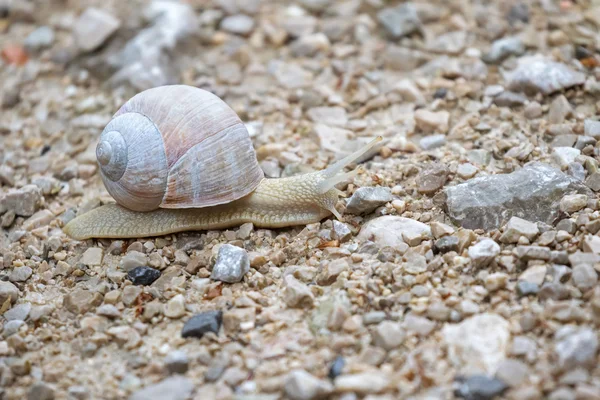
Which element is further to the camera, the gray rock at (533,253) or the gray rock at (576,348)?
the gray rock at (533,253)

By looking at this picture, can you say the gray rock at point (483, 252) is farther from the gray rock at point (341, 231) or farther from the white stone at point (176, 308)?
the white stone at point (176, 308)

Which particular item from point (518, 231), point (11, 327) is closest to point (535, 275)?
point (518, 231)

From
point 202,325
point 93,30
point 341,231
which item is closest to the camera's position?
point 202,325

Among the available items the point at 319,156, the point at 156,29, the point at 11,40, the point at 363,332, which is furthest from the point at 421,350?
the point at 11,40

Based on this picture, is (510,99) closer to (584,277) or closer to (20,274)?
(584,277)

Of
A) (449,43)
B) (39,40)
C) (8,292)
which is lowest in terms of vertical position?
(8,292)

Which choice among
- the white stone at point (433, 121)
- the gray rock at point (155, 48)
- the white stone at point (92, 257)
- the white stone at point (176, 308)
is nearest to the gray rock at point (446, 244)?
the white stone at point (433, 121)

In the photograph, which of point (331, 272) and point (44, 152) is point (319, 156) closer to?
point (331, 272)
